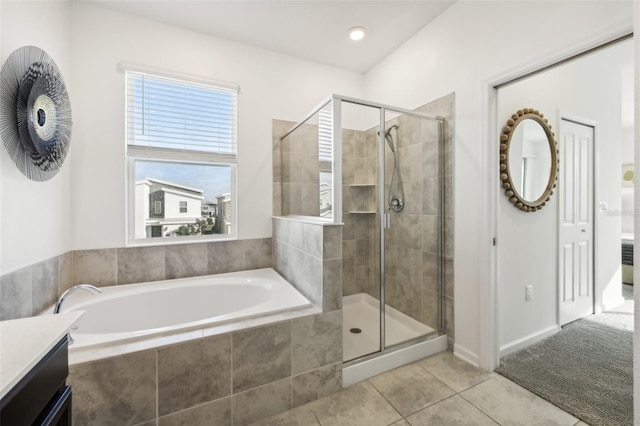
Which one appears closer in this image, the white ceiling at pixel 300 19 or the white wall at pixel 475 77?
the white wall at pixel 475 77

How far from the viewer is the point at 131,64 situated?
6.72 feet

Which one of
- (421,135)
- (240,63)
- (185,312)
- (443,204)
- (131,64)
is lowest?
(185,312)

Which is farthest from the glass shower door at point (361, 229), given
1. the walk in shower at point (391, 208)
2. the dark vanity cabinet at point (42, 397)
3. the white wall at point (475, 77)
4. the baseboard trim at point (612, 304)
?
the baseboard trim at point (612, 304)

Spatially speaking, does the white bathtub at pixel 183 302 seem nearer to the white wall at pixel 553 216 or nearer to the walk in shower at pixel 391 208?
the walk in shower at pixel 391 208

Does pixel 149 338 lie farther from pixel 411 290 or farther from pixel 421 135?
pixel 421 135

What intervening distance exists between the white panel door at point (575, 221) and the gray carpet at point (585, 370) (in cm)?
24

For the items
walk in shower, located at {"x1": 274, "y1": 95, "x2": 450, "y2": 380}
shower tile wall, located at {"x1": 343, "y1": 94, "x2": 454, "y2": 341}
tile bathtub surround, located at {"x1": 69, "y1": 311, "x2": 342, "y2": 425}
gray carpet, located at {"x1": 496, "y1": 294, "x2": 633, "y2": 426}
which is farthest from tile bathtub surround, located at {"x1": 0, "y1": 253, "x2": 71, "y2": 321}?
gray carpet, located at {"x1": 496, "y1": 294, "x2": 633, "y2": 426}

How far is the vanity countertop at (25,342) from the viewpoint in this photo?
0.55m

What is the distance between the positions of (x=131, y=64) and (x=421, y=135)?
2400 mm

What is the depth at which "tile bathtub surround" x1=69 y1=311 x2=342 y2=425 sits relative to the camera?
118cm

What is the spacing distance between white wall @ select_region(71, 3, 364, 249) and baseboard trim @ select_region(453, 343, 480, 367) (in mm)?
1890

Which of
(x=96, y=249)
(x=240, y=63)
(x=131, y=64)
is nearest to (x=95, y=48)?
(x=131, y=64)

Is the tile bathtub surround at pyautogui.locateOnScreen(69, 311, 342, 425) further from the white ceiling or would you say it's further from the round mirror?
the white ceiling

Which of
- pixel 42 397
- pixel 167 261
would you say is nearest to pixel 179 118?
pixel 167 261
